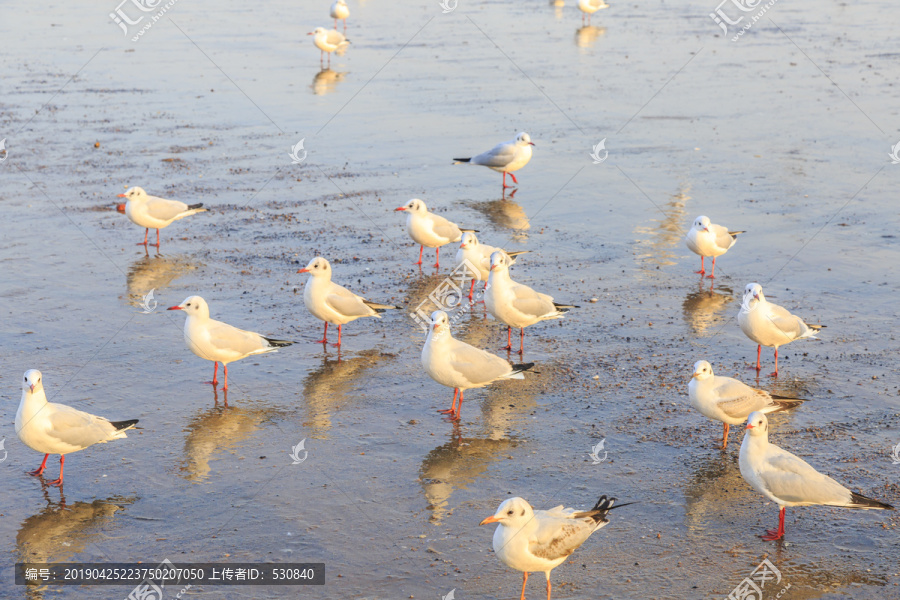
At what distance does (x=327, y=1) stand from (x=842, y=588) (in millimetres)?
38341

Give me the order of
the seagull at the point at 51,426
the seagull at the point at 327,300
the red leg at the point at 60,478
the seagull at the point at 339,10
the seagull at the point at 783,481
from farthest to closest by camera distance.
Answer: the seagull at the point at 339,10
the seagull at the point at 327,300
the red leg at the point at 60,478
the seagull at the point at 51,426
the seagull at the point at 783,481

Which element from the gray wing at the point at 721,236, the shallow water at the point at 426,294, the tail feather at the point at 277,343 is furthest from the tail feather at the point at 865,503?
the gray wing at the point at 721,236

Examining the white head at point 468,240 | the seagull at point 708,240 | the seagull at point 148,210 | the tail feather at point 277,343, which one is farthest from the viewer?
the seagull at point 148,210

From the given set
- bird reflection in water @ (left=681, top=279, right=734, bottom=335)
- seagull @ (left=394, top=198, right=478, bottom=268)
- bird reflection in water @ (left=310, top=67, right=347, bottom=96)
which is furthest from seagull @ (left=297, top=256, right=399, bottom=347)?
bird reflection in water @ (left=310, top=67, right=347, bottom=96)

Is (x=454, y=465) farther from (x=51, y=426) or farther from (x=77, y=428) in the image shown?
(x=51, y=426)

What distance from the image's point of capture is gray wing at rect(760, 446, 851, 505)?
25.2 ft

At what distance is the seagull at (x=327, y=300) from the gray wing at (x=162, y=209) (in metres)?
4.34

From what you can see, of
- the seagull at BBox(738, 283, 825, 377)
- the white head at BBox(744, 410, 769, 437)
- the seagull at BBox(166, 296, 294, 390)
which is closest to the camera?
the white head at BBox(744, 410, 769, 437)

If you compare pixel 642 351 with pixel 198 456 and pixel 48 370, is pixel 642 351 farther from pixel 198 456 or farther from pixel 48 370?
pixel 48 370

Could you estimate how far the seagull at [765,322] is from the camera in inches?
422

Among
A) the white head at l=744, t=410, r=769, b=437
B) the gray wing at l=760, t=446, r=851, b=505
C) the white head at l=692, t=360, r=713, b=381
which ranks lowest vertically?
the gray wing at l=760, t=446, r=851, b=505

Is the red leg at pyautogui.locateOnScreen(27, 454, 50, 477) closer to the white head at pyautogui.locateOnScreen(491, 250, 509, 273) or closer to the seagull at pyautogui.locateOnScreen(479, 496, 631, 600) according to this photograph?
the seagull at pyautogui.locateOnScreen(479, 496, 631, 600)

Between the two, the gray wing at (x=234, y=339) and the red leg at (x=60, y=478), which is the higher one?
the gray wing at (x=234, y=339)

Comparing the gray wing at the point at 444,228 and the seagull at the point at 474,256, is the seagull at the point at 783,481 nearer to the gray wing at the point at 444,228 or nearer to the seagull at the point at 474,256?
the seagull at the point at 474,256
